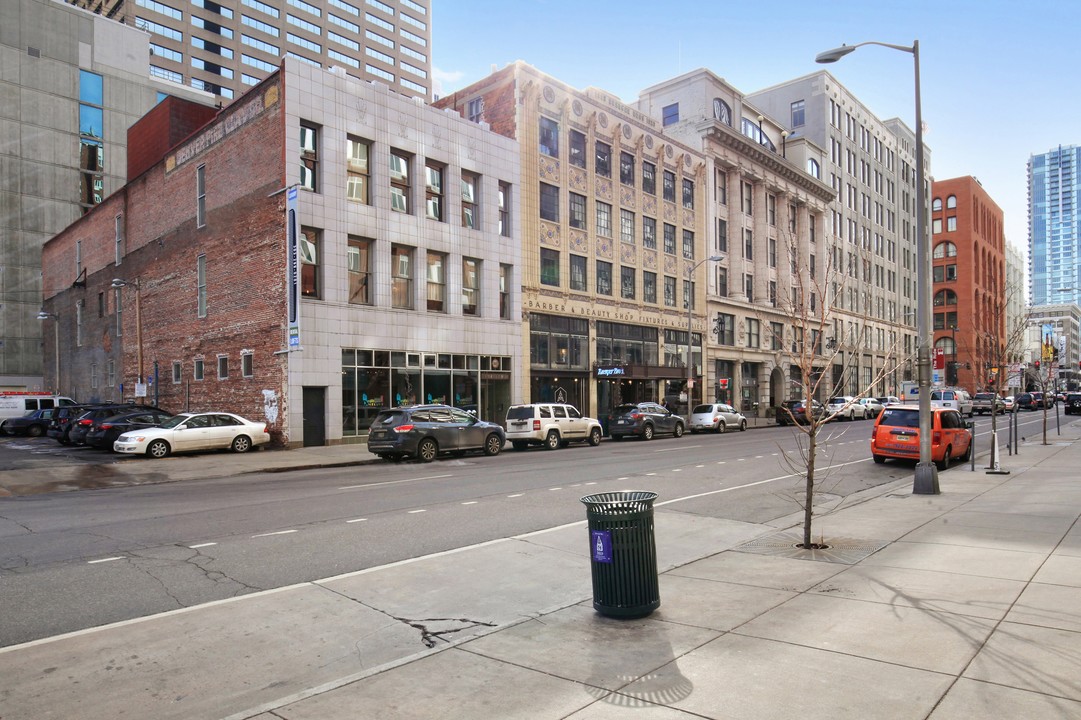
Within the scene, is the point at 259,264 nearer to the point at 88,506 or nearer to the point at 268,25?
the point at 88,506

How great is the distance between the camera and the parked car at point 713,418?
3781 cm

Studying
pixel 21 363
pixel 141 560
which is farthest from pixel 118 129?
pixel 141 560

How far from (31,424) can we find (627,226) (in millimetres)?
32481

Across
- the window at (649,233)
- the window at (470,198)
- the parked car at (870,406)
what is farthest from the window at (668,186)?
the parked car at (870,406)

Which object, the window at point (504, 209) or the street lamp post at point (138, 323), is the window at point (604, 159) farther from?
the street lamp post at point (138, 323)

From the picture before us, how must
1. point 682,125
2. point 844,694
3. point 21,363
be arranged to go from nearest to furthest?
point 844,694 < point 682,125 < point 21,363

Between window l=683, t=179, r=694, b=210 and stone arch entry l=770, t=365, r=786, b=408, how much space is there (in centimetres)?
1613

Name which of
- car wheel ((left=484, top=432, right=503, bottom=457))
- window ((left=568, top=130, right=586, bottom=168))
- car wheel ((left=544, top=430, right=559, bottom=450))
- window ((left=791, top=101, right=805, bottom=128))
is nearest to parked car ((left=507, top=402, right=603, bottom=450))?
car wheel ((left=544, top=430, right=559, bottom=450))

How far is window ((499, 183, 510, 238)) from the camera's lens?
113 feet

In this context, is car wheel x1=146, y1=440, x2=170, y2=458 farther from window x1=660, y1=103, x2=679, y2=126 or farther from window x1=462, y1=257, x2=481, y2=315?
window x1=660, y1=103, x2=679, y2=126

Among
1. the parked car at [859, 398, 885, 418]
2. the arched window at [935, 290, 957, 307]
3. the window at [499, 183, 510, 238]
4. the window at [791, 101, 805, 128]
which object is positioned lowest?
the parked car at [859, 398, 885, 418]

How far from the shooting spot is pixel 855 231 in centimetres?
6975

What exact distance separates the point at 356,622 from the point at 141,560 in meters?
3.86

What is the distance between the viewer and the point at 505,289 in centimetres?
3441
